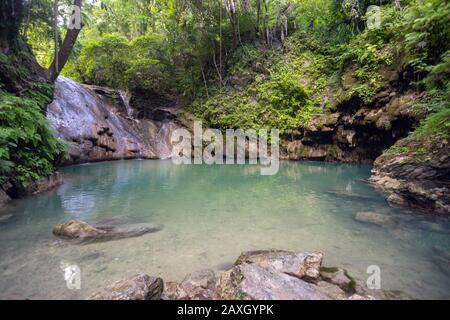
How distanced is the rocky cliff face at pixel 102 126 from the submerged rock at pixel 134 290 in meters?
11.6

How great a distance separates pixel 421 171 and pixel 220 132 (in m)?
12.7

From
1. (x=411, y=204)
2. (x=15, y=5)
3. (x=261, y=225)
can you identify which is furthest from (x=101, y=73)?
(x=411, y=204)

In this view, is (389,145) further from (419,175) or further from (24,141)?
(24,141)

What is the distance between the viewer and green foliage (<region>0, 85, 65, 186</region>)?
6.04 meters

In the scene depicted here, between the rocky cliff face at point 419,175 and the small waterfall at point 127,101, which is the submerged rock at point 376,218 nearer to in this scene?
the rocky cliff face at point 419,175

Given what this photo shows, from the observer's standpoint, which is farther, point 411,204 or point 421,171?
point 421,171

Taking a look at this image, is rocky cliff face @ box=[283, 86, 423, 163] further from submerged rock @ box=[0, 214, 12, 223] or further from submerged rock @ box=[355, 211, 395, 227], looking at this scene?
submerged rock @ box=[0, 214, 12, 223]

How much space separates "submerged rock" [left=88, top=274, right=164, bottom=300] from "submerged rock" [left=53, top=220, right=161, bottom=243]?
1864 mm

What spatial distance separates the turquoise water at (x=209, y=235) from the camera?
329cm

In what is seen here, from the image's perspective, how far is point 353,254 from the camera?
154 inches

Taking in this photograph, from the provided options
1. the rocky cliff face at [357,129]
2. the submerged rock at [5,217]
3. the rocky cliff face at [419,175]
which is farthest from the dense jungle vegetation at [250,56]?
the submerged rock at [5,217]

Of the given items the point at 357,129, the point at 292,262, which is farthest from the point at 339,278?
the point at 357,129

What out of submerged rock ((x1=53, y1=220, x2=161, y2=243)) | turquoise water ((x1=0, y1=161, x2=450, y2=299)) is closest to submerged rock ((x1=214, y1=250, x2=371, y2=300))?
turquoise water ((x1=0, y1=161, x2=450, y2=299))
